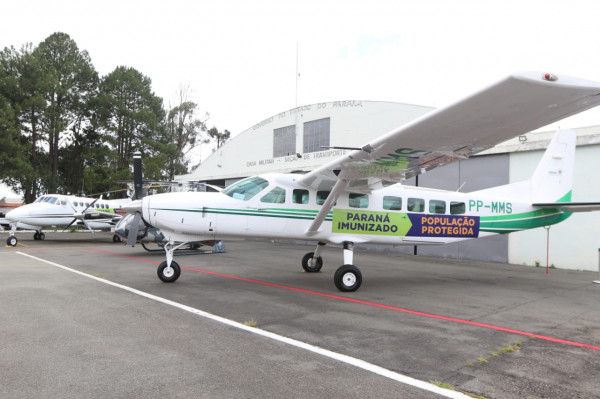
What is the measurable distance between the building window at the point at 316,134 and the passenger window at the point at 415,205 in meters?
13.7

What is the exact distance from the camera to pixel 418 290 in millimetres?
8336

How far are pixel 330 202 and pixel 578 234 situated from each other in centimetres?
1056

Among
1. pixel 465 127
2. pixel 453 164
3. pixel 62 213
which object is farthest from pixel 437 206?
pixel 62 213

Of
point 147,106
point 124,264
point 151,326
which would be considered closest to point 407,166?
point 151,326

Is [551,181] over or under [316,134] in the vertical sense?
under

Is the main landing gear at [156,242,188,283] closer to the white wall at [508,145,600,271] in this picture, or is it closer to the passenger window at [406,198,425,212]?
the passenger window at [406,198,425,212]

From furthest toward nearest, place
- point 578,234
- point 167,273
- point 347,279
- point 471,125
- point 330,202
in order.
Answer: point 578,234 < point 167,273 < point 330,202 < point 347,279 < point 471,125

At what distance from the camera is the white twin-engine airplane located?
207 inches

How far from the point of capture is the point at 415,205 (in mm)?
9164

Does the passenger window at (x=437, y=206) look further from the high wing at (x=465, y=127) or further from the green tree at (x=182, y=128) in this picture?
the green tree at (x=182, y=128)

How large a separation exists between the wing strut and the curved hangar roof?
12640 millimetres

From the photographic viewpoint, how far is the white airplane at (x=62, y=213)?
789 inches

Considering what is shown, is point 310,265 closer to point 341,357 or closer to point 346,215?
point 346,215

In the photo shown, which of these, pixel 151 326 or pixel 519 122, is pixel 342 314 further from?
pixel 519 122
